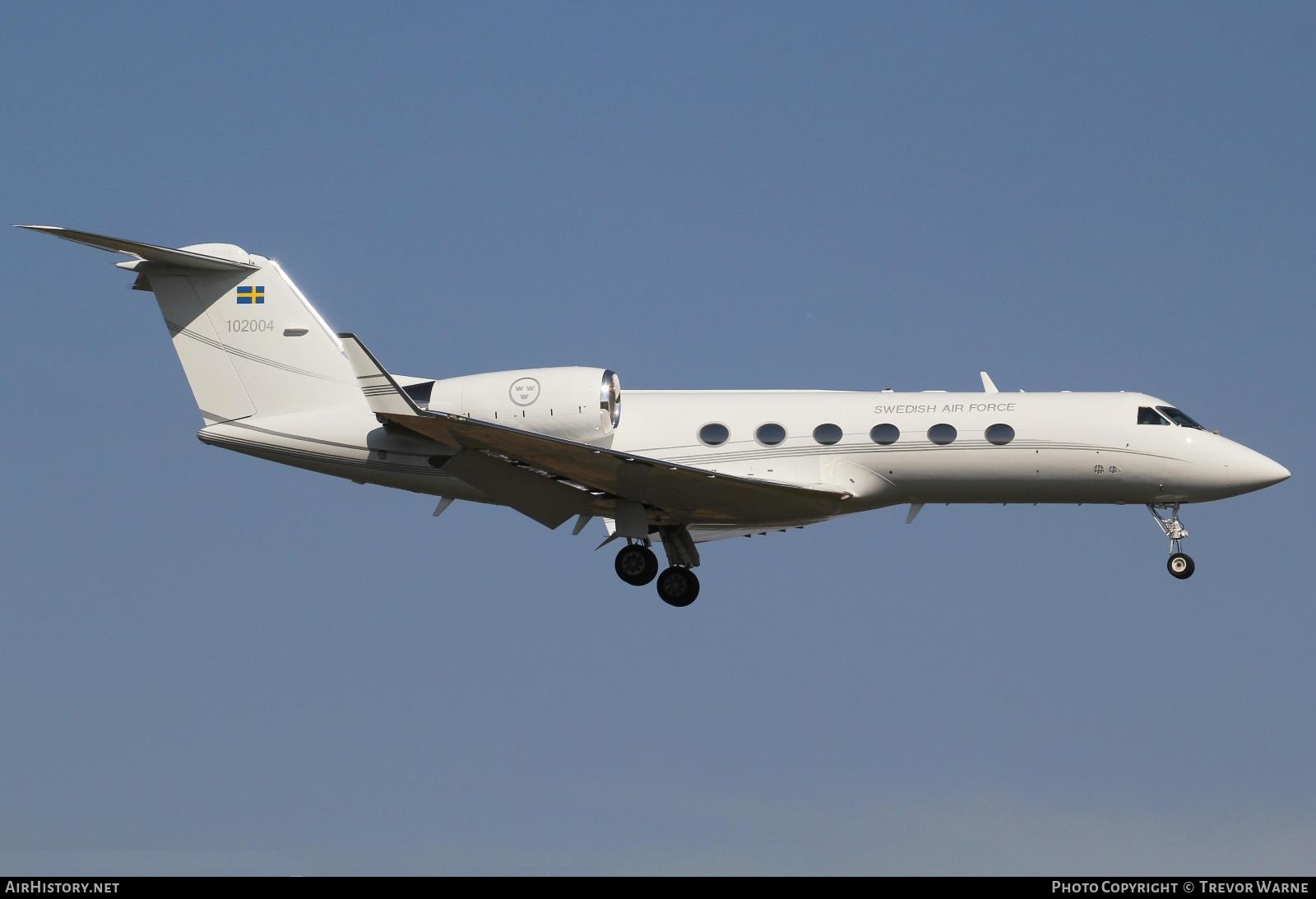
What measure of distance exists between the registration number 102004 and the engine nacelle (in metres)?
3.27

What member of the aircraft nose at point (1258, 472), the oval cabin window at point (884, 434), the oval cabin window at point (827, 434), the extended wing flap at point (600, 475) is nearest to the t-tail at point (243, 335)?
the extended wing flap at point (600, 475)

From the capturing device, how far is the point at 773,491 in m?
24.0

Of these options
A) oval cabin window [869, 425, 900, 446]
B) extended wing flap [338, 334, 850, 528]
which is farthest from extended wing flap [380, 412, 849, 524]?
oval cabin window [869, 425, 900, 446]

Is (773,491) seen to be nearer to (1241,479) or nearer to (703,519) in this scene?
(703,519)

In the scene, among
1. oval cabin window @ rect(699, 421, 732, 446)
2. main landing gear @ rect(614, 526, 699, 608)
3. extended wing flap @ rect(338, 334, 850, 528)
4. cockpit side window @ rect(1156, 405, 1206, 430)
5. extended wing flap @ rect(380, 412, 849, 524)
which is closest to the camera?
extended wing flap @ rect(338, 334, 850, 528)

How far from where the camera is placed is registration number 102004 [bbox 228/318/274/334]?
25.8m

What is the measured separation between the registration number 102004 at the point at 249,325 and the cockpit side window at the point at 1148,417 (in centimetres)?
1242

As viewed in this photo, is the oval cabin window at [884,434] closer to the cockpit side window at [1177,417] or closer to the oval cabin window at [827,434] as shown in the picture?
the oval cabin window at [827,434]

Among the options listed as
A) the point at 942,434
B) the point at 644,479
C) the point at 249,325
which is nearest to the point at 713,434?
the point at 644,479

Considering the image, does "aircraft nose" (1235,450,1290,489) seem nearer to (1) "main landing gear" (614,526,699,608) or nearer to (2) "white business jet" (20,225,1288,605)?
(2) "white business jet" (20,225,1288,605)

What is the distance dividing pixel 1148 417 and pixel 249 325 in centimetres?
1288

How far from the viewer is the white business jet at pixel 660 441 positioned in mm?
23891

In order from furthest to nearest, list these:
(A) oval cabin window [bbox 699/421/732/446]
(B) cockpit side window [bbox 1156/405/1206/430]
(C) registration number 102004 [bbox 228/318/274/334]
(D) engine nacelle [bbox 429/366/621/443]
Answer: (C) registration number 102004 [bbox 228/318/274/334]
(A) oval cabin window [bbox 699/421/732/446]
(B) cockpit side window [bbox 1156/405/1206/430]
(D) engine nacelle [bbox 429/366/621/443]
